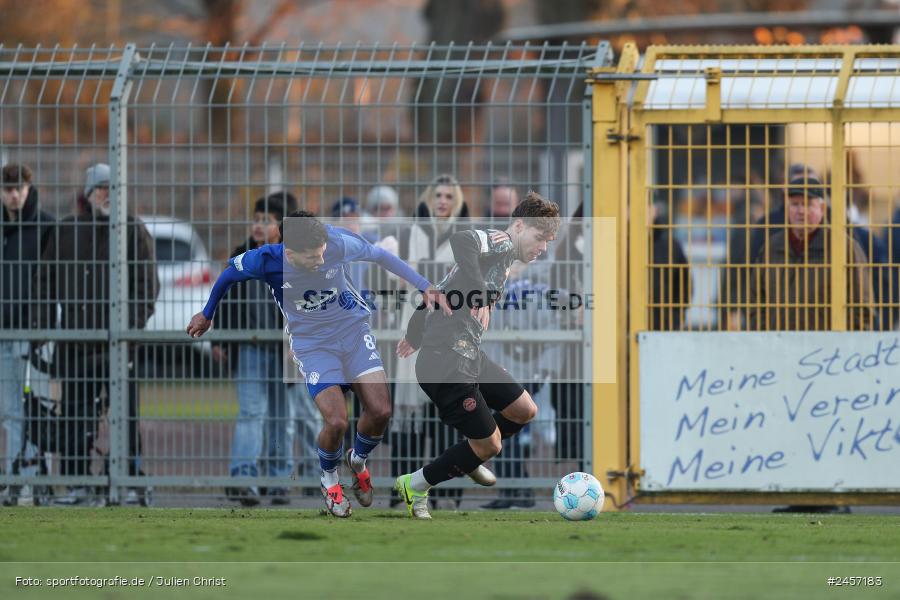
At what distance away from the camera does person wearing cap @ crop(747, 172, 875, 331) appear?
10.6m

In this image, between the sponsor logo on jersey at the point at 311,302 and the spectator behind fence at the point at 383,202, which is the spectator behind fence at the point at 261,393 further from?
the sponsor logo on jersey at the point at 311,302

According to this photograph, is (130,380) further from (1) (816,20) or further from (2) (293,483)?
(1) (816,20)

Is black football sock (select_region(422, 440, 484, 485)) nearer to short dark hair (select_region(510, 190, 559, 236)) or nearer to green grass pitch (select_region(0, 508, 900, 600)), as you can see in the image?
green grass pitch (select_region(0, 508, 900, 600))

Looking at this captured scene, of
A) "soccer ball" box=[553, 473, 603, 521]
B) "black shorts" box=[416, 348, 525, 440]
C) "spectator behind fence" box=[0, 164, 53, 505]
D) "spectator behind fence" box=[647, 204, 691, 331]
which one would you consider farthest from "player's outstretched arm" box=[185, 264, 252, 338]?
"spectator behind fence" box=[647, 204, 691, 331]

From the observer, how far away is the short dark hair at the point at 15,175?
10.9 m

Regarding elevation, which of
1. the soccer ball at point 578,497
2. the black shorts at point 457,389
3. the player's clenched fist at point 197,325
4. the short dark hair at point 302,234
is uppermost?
the short dark hair at point 302,234

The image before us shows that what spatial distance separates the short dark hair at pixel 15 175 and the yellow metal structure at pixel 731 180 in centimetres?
404

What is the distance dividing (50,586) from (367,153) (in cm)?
514

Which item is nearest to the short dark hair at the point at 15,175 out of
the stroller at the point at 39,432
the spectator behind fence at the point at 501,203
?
the stroller at the point at 39,432

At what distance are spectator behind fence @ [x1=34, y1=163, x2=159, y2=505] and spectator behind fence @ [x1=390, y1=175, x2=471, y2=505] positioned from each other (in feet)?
6.01

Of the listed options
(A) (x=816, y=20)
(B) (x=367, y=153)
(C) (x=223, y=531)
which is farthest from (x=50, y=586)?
(A) (x=816, y=20)

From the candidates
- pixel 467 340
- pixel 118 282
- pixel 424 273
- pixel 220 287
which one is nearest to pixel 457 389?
pixel 467 340

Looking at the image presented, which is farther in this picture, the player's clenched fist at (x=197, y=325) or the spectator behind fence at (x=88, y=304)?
the spectator behind fence at (x=88, y=304)

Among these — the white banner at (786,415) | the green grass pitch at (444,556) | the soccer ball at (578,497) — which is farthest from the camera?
the white banner at (786,415)
